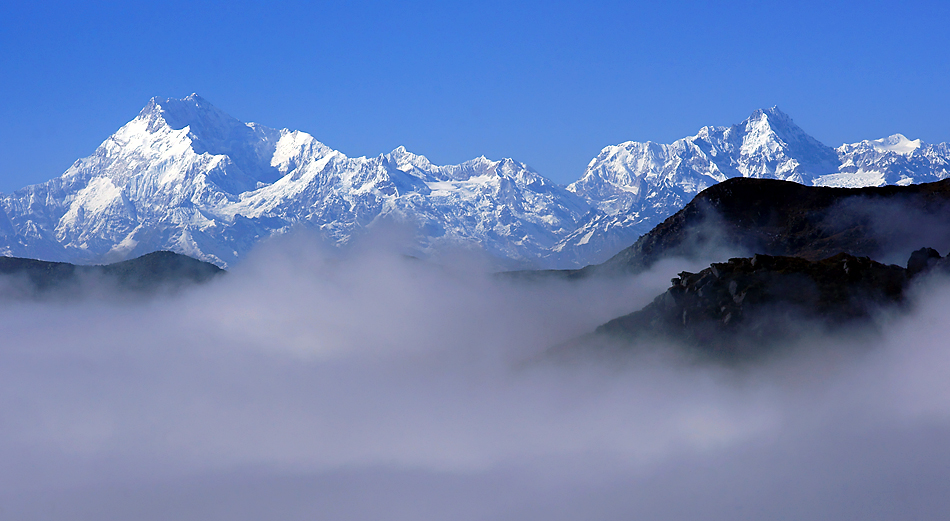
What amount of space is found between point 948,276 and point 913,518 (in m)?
55.9

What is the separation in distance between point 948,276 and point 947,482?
154 ft

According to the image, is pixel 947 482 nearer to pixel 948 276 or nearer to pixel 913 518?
pixel 913 518

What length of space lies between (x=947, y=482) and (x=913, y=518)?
11.3 m

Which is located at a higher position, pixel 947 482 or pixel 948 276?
pixel 948 276

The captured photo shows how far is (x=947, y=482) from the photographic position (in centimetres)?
19938

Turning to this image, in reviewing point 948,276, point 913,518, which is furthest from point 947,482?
point 948,276

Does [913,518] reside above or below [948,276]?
below

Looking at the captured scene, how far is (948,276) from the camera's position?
19938 centimetres
